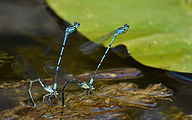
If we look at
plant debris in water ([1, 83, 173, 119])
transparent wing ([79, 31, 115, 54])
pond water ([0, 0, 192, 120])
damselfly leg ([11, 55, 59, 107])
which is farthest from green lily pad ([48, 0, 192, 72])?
damselfly leg ([11, 55, 59, 107])

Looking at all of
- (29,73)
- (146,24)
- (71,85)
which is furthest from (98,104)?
(146,24)

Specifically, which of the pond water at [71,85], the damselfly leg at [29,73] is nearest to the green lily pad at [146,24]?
the pond water at [71,85]

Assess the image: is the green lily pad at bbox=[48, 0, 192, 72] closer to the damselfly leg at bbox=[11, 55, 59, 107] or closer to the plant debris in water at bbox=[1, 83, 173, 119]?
the plant debris in water at bbox=[1, 83, 173, 119]

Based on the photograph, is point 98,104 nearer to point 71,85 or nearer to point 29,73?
point 71,85

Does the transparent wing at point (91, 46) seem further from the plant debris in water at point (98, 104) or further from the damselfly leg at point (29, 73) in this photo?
the damselfly leg at point (29, 73)

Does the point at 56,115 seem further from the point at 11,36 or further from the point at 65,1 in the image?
the point at 65,1
